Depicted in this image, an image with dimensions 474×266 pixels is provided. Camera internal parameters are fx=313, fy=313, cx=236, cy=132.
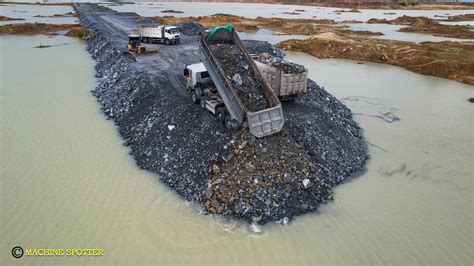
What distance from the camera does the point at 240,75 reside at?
1512 cm

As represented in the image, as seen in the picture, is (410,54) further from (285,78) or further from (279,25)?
(279,25)

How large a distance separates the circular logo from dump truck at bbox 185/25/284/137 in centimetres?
866

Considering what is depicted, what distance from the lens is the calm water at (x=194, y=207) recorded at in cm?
1031

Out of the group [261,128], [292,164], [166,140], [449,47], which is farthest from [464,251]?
[449,47]

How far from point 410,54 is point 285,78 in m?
30.2

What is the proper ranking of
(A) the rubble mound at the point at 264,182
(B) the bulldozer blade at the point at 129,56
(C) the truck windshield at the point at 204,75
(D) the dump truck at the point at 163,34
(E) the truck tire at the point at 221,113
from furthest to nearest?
(D) the dump truck at the point at 163,34, (B) the bulldozer blade at the point at 129,56, (C) the truck windshield at the point at 204,75, (E) the truck tire at the point at 221,113, (A) the rubble mound at the point at 264,182

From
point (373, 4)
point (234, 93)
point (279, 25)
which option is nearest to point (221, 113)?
point (234, 93)

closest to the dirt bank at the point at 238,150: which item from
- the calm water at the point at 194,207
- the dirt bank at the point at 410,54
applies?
the calm water at the point at 194,207

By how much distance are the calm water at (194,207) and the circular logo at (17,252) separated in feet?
0.55

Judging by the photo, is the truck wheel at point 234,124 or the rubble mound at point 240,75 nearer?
the truck wheel at point 234,124

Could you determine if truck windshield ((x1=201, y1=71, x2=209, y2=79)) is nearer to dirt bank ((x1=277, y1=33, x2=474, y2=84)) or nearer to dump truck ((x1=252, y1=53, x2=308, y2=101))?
dump truck ((x1=252, y1=53, x2=308, y2=101))

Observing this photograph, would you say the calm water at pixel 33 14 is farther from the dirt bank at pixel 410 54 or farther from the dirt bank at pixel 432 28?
the dirt bank at pixel 432 28

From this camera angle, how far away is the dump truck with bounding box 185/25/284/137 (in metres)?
12.9

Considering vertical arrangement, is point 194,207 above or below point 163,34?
below
